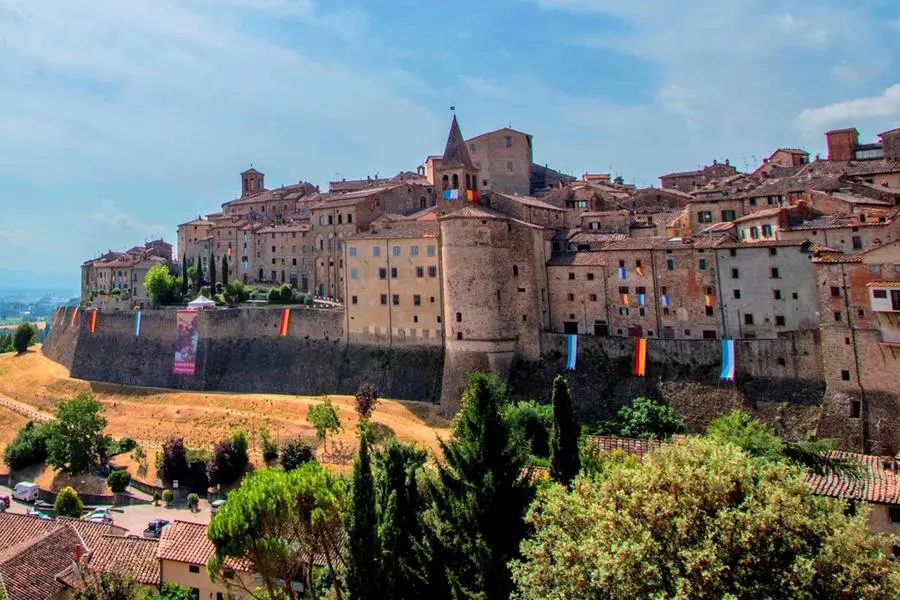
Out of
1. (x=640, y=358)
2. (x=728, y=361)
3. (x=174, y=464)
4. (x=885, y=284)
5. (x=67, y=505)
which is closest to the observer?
(x=885, y=284)

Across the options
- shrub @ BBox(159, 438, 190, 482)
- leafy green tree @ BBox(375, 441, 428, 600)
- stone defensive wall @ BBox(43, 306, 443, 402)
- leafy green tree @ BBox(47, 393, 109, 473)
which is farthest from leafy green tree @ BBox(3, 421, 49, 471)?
leafy green tree @ BBox(375, 441, 428, 600)

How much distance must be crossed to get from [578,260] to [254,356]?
2842 cm

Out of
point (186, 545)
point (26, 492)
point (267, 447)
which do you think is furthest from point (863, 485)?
point (26, 492)

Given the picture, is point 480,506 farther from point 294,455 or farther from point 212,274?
point 212,274

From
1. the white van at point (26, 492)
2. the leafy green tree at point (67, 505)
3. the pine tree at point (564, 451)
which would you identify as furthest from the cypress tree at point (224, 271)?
the pine tree at point (564, 451)

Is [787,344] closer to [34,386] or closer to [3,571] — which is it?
[3,571]

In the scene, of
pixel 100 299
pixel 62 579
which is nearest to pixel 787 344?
pixel 62 579

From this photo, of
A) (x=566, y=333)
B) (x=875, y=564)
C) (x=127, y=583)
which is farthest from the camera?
(x=566, y=333)

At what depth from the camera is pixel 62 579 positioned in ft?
78.3

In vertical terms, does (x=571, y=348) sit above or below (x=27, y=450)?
above

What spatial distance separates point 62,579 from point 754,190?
48.9 m

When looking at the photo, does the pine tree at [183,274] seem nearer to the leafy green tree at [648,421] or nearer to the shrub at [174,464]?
the shrub at [174,464]

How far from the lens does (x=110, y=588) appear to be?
2145 cm

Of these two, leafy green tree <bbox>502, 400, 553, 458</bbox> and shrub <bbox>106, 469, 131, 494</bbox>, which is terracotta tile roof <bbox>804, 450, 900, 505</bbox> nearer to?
leafy green tree <bbox>502, 400, 553, 458</bbox>
